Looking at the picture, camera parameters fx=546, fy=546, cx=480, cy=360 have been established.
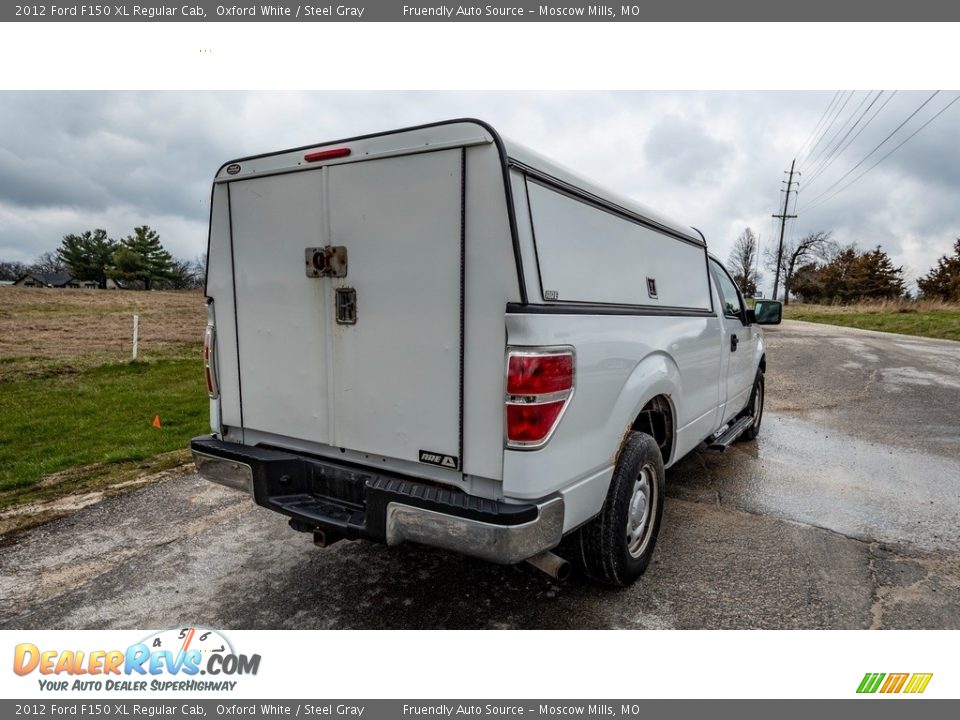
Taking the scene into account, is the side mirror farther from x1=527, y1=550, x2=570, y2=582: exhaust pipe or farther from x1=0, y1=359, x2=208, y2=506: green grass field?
x1=0, y1=359, x2=208, y2=506: green grass field

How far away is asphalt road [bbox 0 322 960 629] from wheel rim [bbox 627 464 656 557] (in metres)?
0.22

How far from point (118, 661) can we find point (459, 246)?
7.75 ft

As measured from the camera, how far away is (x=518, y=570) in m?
3.22

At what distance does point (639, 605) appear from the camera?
2.85m

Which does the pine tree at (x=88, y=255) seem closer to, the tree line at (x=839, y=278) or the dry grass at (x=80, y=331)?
the dry grass at (x=80, y=331)

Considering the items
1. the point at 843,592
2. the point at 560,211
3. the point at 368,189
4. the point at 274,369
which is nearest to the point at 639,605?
the point at 843,592

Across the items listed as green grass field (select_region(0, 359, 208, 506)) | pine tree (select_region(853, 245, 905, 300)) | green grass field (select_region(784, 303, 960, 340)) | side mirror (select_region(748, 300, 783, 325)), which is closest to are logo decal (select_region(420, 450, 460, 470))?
green grass field (select_region(0, 359, 208, 506))

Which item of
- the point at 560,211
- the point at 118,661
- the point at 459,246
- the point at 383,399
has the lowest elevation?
the point at 118,661

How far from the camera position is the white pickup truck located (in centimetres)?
226

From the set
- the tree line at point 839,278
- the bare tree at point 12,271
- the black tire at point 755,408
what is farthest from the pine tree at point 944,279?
the bare tree at point 12,271

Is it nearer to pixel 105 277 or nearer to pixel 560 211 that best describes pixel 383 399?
pixel 560 211

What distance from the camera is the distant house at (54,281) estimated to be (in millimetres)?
67375

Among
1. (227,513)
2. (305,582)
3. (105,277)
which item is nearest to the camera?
(305,582)

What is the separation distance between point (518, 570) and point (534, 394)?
150cm
